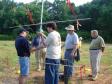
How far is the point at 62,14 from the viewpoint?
2172 inches

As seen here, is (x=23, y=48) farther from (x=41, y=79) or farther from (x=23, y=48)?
(x=41, y=79)

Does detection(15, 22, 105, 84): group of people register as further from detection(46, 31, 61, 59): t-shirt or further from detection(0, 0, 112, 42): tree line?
detection(0, 0, 112, 42): tree line

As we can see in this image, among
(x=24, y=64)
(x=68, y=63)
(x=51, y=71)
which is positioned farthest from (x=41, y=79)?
(x=51, y=71)

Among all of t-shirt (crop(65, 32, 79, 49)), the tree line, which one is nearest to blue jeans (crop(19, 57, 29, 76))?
t-shirt (crop(65, 32, 79, 49))

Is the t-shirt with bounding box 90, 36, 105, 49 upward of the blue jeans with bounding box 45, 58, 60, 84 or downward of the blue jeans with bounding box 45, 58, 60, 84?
upward

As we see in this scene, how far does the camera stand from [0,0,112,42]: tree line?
1934 inches

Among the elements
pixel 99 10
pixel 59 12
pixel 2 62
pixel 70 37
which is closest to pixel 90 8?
pixel 99 10

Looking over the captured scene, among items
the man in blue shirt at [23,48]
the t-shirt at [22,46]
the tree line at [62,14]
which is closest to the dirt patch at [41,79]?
the man in blue shirt at [23,48]

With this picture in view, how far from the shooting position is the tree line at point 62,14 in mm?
49131

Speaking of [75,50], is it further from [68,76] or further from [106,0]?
[106,0]

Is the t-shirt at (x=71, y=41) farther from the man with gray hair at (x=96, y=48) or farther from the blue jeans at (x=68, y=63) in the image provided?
the man with gray hair at (x=96, y=48)

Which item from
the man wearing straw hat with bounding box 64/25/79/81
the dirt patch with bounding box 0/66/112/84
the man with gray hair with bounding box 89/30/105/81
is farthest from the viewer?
the man with gray hair with bounding box 89/30/105/81

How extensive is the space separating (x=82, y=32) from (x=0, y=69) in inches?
1395

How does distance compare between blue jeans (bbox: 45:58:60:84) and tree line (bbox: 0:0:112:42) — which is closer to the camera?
blue jeans (bbox: 45:58:60:84)
